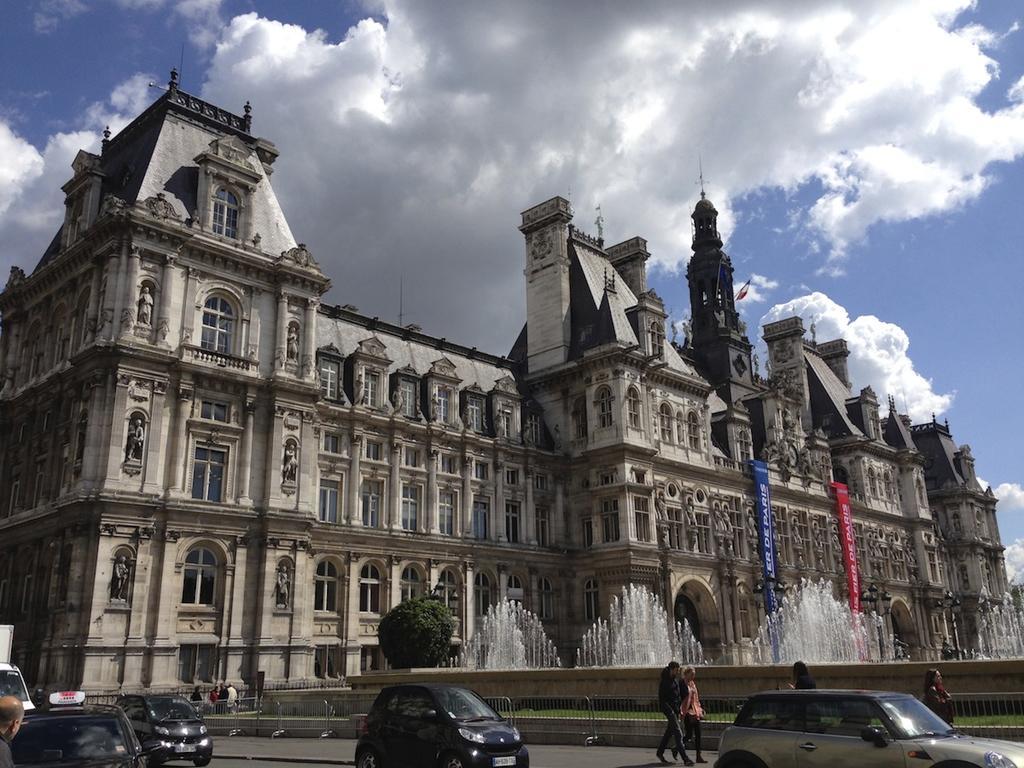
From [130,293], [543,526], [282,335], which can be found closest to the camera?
[130,293]

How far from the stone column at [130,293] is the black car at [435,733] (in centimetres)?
2342

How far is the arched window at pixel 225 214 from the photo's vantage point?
40094mm

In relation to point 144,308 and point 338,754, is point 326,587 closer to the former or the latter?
point 144,308

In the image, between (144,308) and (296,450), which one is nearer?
(144,308)

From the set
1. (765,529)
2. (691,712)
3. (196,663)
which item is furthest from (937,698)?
(765,529)

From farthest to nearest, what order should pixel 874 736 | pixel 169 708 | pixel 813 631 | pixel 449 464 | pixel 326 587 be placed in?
pixel 813 631
pixel 449 464
pixel 326 587
pixel 169 708
pixel 874 736

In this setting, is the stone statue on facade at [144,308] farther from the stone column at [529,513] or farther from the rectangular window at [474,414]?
the stone column at [529,513]

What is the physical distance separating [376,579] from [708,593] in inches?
884

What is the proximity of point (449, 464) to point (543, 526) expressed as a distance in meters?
7.94

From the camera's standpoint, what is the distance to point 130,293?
1401 inches

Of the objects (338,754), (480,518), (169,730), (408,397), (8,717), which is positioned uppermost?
(408,397)

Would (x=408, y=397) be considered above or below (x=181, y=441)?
above

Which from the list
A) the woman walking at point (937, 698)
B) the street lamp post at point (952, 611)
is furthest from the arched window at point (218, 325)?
the street lamp post at point (952, 611)

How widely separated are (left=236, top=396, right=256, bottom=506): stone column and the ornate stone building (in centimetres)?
13
